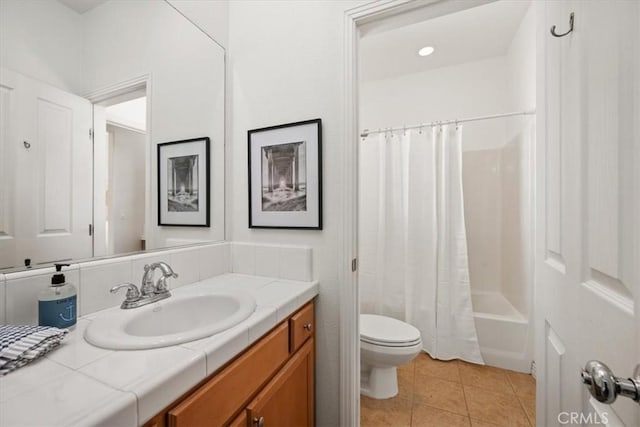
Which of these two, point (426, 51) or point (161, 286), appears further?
point (426, 51)

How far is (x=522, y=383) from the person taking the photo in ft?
5.72

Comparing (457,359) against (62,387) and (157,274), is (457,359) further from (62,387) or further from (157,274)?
(62,387)

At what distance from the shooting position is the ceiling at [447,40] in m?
1.91

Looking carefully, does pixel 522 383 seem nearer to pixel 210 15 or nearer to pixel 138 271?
pixel 138 271

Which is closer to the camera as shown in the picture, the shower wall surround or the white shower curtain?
the shower wall surround

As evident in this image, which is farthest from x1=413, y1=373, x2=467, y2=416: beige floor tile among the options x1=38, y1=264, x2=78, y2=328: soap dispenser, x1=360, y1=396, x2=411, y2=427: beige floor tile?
x1=38, y1=264, x2=78, y2=328: soap dispenser

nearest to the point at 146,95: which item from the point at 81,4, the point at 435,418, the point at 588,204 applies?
the point at 81,4

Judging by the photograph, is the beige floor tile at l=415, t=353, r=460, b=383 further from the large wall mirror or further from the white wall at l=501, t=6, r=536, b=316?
the large wall mirror

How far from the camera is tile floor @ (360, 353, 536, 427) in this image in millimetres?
1441

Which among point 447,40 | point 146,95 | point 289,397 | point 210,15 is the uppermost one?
point 447,40

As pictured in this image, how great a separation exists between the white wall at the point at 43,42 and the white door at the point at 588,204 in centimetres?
137

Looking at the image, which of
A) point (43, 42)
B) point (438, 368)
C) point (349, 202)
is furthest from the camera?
point (438, 368)

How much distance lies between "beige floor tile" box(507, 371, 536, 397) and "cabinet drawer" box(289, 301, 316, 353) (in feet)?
4.87

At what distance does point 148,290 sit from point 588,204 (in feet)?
4.16
